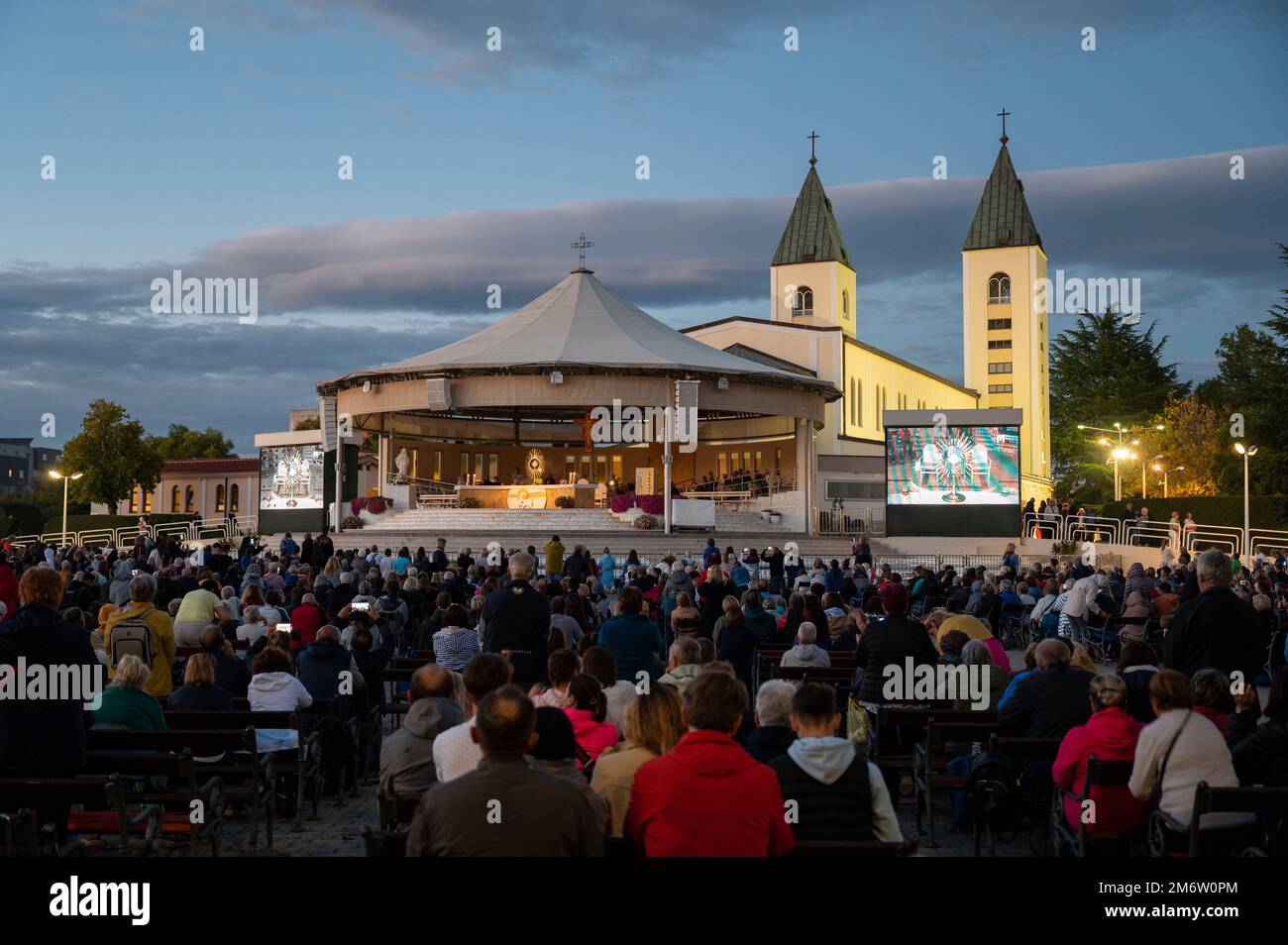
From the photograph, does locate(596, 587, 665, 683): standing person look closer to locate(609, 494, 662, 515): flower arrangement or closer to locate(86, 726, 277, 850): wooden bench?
locate(86, 726, 277, 850): wooden bench

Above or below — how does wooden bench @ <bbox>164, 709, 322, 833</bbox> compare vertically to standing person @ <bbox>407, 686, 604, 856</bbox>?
below

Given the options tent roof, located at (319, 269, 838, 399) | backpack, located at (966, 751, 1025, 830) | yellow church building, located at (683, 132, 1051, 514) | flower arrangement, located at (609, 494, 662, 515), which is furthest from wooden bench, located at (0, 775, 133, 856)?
yellow church building, located at (683, 132, 1051, 514)

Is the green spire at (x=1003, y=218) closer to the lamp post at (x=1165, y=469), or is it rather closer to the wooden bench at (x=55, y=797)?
the lamp post at (x=1165, y=469)

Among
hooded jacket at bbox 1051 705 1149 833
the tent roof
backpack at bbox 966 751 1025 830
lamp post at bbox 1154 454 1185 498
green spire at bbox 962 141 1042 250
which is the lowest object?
backpack at bbox 966 751 1025 830

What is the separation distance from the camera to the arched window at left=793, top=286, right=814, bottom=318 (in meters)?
64.9

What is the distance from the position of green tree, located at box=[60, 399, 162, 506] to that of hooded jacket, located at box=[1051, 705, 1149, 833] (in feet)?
178

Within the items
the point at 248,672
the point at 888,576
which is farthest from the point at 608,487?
the point at 248,672

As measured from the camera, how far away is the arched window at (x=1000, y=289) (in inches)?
2800

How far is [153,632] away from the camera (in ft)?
29.1

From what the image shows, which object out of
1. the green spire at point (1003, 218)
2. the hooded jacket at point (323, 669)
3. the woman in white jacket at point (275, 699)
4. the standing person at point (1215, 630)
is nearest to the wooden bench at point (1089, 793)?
the standing person at point (1215, 630)

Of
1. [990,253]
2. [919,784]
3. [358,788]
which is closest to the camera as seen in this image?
[919,784]
